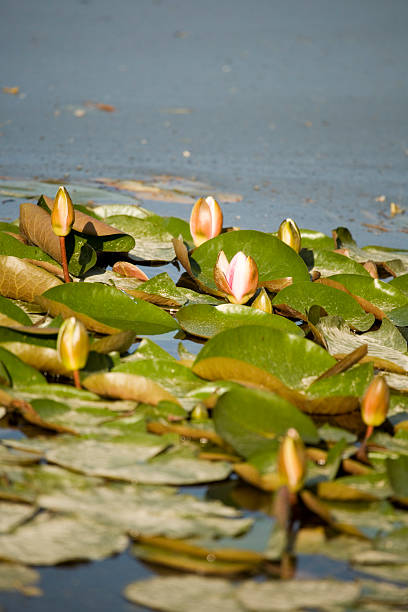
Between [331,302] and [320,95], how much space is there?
10.1 feet

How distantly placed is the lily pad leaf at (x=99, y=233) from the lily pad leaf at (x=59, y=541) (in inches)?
39.1

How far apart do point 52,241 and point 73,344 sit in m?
0.65

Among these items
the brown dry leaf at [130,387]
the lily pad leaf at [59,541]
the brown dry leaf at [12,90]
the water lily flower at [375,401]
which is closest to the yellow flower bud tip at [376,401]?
the water lily flower at [375,401]

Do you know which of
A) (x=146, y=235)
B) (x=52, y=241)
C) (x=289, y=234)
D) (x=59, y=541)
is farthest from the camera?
(x=146, y=235)

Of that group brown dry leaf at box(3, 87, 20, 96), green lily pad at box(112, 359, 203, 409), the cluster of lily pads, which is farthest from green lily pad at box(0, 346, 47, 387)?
brown dry leaf at box(3, 87, 20, 96)

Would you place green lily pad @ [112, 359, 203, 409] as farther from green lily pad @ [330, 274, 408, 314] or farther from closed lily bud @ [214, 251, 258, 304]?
green lily pad @ [330, 274, 408, 314]

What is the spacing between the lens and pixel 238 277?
1.55 metres

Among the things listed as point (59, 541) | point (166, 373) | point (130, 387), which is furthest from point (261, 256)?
point (59, 541)

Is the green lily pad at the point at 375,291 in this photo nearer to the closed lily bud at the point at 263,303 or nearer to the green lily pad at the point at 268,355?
the closed lily bud at the point at 263,303

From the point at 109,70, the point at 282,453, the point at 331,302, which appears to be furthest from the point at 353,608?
the point at 109,70

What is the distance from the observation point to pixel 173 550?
77 centimetres

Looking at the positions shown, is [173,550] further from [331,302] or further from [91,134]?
[91,134]

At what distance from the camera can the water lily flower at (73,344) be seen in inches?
41.9

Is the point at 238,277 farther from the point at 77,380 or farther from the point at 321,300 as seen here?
the point at 77,380
